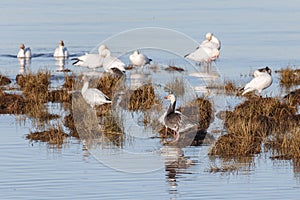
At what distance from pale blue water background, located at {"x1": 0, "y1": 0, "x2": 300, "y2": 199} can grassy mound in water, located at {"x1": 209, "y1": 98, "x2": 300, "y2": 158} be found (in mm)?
323

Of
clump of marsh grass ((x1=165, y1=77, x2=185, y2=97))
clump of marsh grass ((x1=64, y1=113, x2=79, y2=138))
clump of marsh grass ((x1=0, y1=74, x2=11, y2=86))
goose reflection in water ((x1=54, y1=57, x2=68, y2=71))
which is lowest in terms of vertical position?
clump of marsh grass ((x1=64, y1=113, x2=79, y2=138))

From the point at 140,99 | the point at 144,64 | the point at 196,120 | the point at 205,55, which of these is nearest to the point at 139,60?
the point at 144,64

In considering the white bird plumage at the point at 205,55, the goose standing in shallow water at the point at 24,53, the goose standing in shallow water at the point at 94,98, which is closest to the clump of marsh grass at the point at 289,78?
the white bird plumage at the point at 205,55

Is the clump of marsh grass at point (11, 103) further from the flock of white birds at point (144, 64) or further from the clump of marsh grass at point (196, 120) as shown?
the clump of marsh grass at point (196, 120)

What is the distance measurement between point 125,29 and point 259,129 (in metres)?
18.3

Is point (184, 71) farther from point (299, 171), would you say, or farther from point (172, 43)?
point (299, 171)

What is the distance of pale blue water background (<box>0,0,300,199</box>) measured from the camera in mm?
10336

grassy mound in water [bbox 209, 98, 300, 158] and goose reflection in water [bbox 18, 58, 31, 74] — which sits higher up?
goose reflection in water [bbox 18, 58, 31, 74]

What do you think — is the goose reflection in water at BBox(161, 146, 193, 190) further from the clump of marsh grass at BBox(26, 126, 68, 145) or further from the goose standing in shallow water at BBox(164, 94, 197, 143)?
the clump of marsh grass at BBox(26, 126, 68, 145)

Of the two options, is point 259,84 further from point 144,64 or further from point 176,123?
point 144,64

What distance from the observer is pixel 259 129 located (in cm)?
1364

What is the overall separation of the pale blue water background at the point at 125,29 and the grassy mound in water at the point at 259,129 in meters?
0.32

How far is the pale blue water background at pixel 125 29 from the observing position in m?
10.3

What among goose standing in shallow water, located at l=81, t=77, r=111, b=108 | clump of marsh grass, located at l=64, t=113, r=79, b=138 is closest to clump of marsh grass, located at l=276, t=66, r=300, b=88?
goose standing in shallow water, located at l=81, t=77, r=111, b=108
